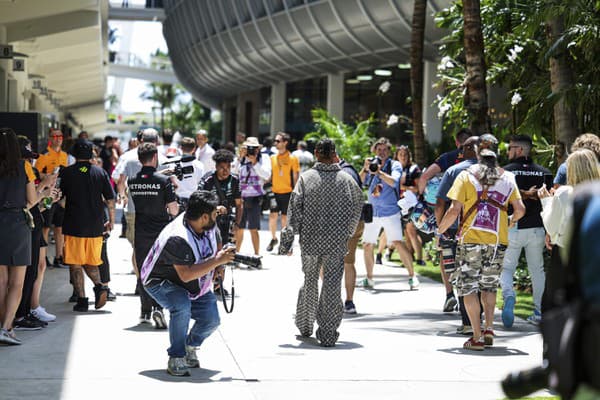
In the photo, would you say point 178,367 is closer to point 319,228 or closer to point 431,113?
point 319,228

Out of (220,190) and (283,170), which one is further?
(283,170)

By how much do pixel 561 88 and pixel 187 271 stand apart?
7241mm

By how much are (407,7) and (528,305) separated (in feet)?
61.0

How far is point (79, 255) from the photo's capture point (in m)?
10.7

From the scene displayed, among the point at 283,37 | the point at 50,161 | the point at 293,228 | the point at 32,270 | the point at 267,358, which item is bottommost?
the point at 267,358

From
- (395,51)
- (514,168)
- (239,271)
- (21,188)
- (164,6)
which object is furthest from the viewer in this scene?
(164,6)

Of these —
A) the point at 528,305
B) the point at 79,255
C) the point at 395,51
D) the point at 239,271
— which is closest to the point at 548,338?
the point at 79,255

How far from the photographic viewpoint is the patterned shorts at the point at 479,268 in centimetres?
900

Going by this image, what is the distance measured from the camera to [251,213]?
1606cm

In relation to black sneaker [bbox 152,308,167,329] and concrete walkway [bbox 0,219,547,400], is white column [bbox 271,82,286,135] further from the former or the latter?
black sneaker [bbox 152,308,167,329]

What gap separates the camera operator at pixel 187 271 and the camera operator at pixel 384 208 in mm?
5175

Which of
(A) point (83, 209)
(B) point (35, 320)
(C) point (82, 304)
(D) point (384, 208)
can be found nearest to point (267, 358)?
(B) point (35, 320)

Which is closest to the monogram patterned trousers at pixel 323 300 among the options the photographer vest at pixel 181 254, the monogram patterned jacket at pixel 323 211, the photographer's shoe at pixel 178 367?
the monogram patterned jacket at pixel 323 211

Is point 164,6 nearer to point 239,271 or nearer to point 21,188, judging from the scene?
point 239,271
